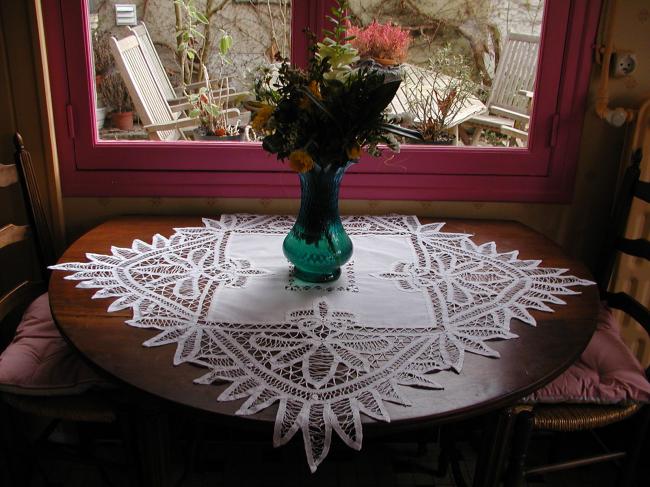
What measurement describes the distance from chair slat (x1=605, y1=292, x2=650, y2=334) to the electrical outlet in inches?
26.7

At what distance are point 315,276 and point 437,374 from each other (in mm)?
462

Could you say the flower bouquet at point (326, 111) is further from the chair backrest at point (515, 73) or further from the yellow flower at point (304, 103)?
the chair backrest at point (515, 73)

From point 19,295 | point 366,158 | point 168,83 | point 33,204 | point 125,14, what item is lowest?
point 19,295

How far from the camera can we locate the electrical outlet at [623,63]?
186cm

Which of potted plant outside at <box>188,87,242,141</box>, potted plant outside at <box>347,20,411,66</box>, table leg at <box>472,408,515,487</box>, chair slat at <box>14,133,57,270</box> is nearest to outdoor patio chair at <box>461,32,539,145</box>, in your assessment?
potted plant outside at <box>347,20,411,66</box>

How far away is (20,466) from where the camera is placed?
154cm

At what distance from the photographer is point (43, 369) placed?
1434 millimetres

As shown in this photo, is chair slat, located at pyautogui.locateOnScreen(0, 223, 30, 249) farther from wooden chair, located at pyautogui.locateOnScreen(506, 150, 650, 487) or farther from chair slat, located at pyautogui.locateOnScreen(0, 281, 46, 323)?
wooden chair, located at pyautogui.locateOnScreen(506, 150, 650, 487)

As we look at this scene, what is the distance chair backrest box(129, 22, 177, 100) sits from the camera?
77.7 inches

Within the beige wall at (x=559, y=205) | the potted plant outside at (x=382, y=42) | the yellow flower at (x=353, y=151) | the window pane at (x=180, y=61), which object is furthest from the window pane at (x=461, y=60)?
the yellow flower at (x=353, y=151)

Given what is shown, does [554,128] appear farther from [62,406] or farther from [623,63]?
[62,406]

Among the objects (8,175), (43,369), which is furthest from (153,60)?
(43,369)

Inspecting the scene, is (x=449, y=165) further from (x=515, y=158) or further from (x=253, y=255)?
(x=253, y=255)

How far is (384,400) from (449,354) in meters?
0.21
